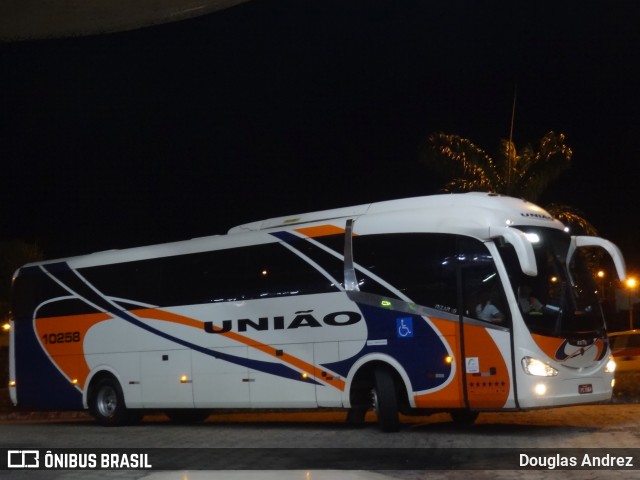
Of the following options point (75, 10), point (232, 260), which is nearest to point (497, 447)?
point (232, 260)

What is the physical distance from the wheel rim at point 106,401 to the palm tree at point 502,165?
12427mm

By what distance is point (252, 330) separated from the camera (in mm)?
17094

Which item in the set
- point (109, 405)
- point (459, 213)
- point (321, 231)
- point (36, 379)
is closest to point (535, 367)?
point (459, 213)

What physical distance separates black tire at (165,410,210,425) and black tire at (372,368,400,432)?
6.40 m

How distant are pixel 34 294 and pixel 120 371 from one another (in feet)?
10.8

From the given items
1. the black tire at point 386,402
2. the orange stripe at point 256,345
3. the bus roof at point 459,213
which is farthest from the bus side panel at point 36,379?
the black tire at point 386,402

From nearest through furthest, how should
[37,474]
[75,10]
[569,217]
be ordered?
[75,10]
[37,474]
[569,217]

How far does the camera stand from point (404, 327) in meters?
15.0

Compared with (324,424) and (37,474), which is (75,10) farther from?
(324,424)

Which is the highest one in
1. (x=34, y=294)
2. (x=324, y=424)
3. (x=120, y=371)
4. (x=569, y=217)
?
(x=569, y=217)

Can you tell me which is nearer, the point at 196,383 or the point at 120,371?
the point at 196,383

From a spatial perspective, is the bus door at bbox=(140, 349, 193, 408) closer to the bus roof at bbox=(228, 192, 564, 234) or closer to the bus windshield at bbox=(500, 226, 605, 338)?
the bus roof at bbox=(228, 192, 564, 234)

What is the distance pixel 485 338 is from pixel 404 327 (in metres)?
1.43

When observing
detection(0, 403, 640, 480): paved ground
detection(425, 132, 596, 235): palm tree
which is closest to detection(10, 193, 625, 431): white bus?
detection(0, 403, 640, 480): paved ground
